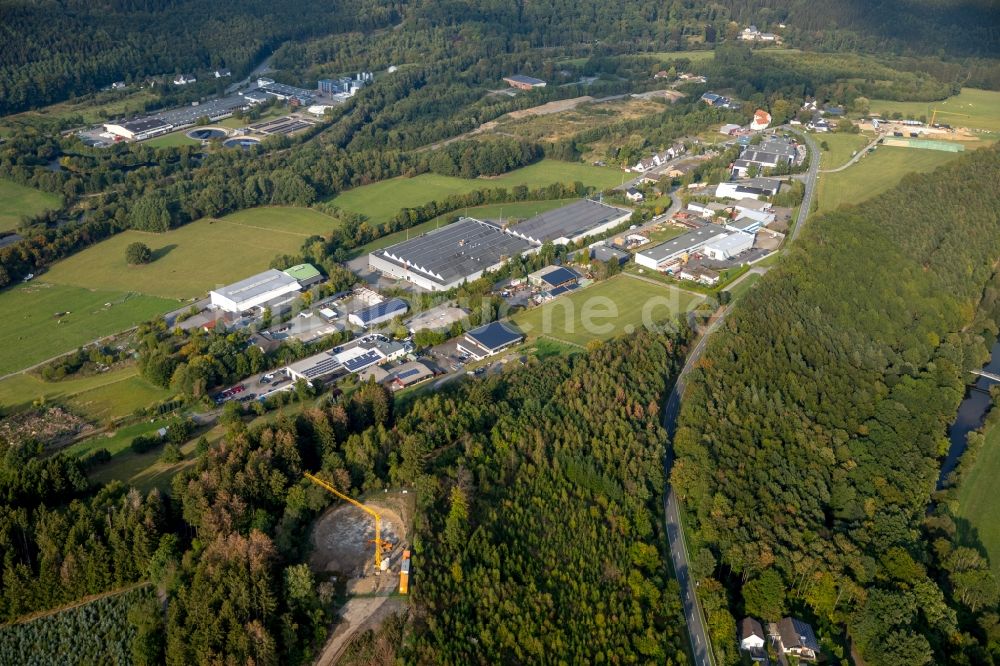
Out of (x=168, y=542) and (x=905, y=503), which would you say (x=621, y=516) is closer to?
(x=905, y=503)

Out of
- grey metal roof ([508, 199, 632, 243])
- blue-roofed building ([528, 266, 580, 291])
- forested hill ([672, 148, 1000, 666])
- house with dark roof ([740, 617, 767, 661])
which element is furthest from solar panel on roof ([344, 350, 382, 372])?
house with dark roof ([740, 617, 767, 661])

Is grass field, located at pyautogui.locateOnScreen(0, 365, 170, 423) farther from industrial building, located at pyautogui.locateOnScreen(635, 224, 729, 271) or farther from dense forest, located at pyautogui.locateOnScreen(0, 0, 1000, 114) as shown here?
dense forest, located at pyautogui.locateOnScreen(0, 0, 1000, 114)

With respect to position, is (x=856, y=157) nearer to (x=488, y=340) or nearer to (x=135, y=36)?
(x=488, y=340)

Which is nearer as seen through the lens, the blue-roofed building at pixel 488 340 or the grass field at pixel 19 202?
the blue-roofed building at pixel 488 340

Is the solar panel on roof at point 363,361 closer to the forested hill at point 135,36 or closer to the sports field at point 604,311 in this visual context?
the sports field at point 604,311

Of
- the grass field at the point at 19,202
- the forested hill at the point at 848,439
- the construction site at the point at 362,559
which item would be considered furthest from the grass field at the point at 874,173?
the grass field at the point at 19,202
